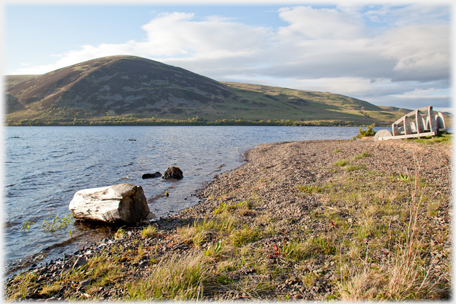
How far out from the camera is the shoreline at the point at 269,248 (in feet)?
16.4

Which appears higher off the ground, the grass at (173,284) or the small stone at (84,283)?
the grass at (173,284)

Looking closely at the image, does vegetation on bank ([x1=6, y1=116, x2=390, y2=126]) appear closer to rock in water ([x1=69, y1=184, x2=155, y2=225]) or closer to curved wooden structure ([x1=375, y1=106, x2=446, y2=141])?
curved wooden structure ([x1=375, y1=106, x2=446, y2=141])

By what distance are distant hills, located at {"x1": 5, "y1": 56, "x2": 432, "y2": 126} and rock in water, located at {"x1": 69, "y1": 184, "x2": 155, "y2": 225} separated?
117 m

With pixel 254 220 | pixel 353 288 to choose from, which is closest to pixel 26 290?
pixel 254 220

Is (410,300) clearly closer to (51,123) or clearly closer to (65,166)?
(65,166)

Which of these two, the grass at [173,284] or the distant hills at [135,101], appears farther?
the distant hills at [135,101]

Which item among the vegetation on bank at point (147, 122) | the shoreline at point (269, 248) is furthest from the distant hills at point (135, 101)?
the shoreline at point (269, 248)

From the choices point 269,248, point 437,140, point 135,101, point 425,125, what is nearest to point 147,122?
point 135,101

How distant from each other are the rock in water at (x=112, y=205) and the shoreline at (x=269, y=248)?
860mm

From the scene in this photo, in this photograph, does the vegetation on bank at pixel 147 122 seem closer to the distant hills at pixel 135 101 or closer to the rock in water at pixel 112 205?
the distant hills at pixel 135 101

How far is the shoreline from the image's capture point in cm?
500

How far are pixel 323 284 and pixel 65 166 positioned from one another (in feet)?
86.8

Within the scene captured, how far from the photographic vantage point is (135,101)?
15038 centimetres

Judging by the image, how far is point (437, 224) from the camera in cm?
701
